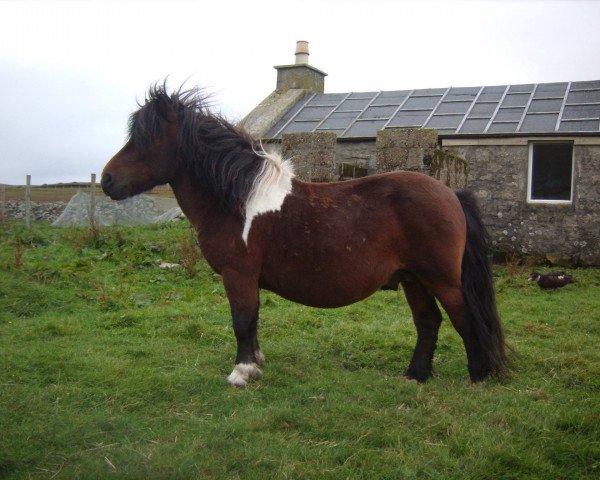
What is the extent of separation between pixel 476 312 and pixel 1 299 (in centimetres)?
580

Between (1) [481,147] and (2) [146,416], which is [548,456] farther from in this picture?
(1) [481,147]

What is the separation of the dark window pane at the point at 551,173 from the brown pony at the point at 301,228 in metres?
10.2

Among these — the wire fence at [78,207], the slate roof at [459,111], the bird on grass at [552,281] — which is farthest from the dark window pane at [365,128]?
the bird on grass at [552,281]

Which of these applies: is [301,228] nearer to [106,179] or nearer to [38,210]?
[106,179]

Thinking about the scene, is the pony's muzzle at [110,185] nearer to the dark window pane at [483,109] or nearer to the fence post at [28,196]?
the fence post at [28,196]

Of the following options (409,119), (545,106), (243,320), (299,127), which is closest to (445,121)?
(409,119)

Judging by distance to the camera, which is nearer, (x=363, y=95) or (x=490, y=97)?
(x=490, y=97)

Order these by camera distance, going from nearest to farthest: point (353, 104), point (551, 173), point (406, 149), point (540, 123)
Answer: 1. point (406, 149)
2. point (540, 123)
3. point (551, 173)
4. point (353, 104)

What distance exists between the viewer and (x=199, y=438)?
351cm

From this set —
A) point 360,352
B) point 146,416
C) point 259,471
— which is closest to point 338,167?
point 360,352

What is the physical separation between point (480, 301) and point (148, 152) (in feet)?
10.3

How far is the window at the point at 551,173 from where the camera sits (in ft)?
46.5

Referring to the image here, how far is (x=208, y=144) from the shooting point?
4.84m

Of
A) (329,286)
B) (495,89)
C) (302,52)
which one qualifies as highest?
(302,52)
